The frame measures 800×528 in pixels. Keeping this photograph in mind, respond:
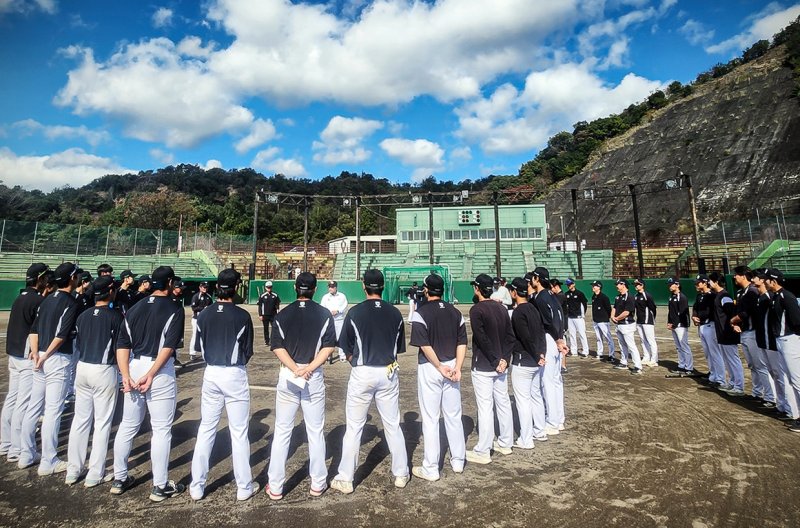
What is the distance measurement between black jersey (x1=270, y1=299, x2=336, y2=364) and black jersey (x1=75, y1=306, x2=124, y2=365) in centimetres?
171

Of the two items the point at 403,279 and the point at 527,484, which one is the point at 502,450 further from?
the point at 403,279

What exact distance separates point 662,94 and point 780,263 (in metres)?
87.5

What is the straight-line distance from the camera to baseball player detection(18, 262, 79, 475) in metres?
4.23

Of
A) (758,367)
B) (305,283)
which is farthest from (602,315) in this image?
(305,283)

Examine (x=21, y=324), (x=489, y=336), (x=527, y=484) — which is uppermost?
(x=21, y=324)

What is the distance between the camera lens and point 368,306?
402 cm

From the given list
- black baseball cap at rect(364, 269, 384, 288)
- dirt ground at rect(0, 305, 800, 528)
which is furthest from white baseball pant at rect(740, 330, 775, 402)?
black baseball cap at rect(364, 269, 384, 288)

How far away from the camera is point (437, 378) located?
162 inches

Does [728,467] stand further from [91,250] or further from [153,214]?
[153,214]

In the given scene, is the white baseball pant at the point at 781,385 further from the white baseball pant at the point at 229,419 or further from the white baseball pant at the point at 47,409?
the white baseball pant at the point at 47,409

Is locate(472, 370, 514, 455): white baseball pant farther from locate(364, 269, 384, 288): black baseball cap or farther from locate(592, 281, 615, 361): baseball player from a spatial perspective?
locate(592, 281, 615, 361): baseball player

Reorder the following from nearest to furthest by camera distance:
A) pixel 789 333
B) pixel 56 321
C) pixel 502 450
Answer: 1. pixel 56 321
2. pixel 502 450
3. pixel 789 333

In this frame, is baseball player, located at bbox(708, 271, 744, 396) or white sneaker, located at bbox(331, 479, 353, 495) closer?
white sneaker, located at bbox(331, 479, 353, 495)

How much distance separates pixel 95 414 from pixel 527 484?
4.45m
